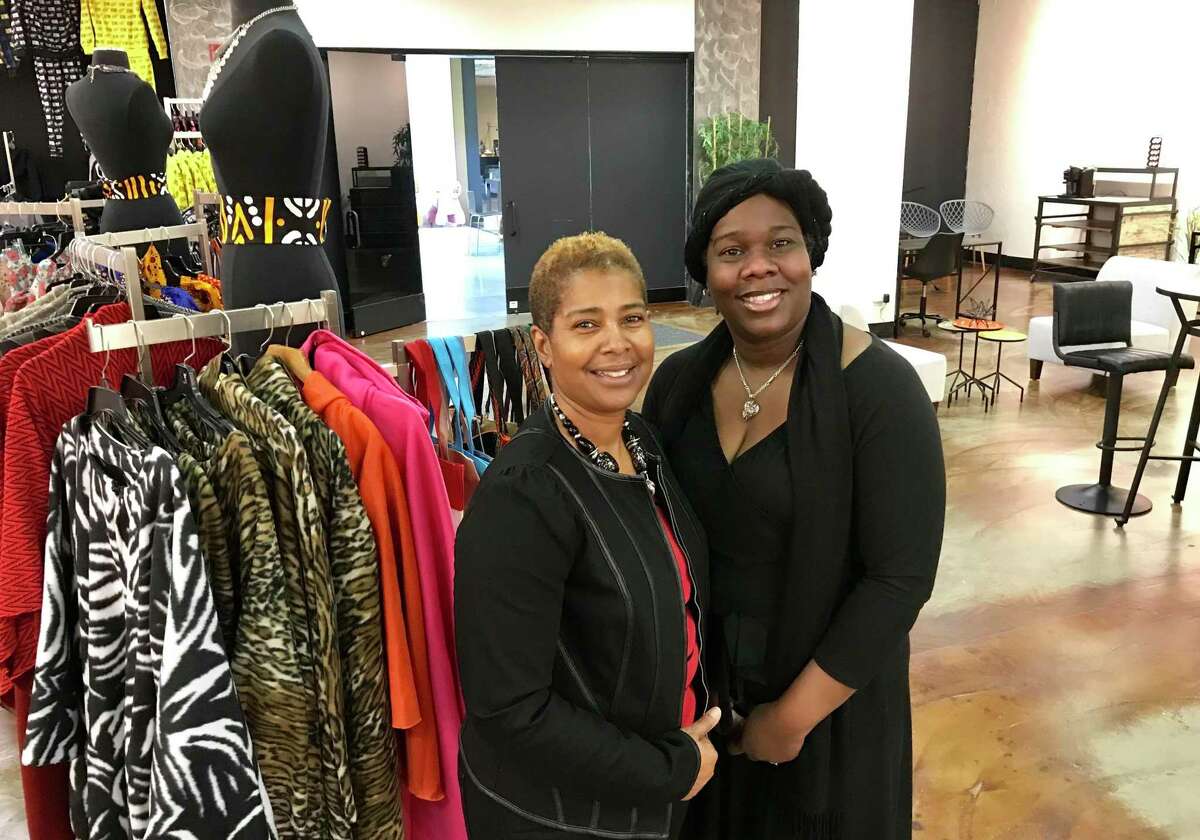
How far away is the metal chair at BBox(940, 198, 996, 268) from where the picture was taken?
13.3 metres

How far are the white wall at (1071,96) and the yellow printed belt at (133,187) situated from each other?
11.7 m

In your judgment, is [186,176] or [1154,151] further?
[1154,151]

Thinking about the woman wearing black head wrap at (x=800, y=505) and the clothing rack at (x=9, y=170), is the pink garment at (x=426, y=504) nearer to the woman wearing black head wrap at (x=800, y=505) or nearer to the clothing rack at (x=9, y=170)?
the woman wearing black head wrap at (x=800, y=505)

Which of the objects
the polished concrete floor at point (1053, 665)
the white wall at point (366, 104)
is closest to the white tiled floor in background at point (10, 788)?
the polished concrete floor at point (1053, 665)

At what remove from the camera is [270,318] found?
1817 mm

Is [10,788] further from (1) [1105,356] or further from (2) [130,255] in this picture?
(1) [1105,356]

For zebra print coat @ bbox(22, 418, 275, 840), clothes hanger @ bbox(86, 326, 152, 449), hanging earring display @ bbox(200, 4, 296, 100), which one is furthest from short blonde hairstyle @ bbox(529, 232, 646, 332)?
hanging earring display @ bbox(200, 4, 296, 100)

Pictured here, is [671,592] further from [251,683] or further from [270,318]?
[270,318]

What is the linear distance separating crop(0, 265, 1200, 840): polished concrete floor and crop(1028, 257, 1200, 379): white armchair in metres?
1.45

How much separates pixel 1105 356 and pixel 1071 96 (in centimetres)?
954

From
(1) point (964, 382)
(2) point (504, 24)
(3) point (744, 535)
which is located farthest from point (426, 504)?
(2) point (504, 24)

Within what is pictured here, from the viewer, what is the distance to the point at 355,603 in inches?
58.7

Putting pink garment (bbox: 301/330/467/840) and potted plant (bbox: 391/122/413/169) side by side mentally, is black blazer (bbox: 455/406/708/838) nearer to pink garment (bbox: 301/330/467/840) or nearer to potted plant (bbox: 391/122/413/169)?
pink garment (bbox: 301/330/467/840)

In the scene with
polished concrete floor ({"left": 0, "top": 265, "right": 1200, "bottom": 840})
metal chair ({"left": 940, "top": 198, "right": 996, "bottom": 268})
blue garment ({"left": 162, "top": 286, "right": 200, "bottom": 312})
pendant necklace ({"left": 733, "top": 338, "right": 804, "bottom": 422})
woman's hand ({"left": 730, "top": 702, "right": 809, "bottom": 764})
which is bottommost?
polished concrete floor ({"left": 0, "top": 265, "right": 1200, "bottom": 840})
